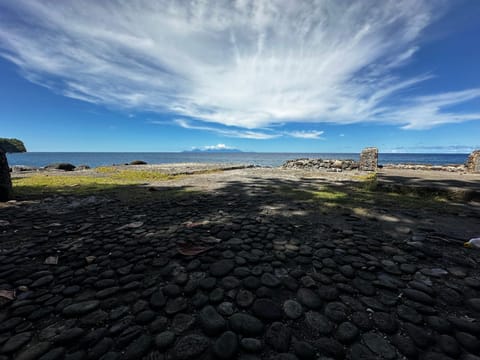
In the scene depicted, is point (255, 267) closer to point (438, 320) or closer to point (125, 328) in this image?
point (125, 328)

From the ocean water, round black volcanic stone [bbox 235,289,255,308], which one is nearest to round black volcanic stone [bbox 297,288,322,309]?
round black volcanic stone [bbox 235,289,255,308]

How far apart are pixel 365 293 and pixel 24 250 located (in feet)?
15.2

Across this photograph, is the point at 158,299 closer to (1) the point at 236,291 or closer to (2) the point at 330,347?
(1) the point at 236,291

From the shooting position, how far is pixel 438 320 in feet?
5.86

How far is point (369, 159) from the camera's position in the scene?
1630 cm

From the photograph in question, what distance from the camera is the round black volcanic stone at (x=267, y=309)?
1.85 meters

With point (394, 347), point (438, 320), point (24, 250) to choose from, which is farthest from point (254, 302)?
point (24, 250)

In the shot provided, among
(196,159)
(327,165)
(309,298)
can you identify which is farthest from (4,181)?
(196,159)

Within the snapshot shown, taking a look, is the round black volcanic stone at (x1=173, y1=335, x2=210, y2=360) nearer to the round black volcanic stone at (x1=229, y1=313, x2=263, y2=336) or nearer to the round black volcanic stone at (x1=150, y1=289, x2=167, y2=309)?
the round black volcanic stone at (x1=229, y1=313, x2=263, y2=336)

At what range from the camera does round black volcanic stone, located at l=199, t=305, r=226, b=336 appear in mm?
1681

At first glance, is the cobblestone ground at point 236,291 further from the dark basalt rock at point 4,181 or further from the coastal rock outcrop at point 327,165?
→ the coastal rock outcrop at point 327,165

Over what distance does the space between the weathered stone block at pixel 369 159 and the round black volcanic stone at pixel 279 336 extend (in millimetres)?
17542

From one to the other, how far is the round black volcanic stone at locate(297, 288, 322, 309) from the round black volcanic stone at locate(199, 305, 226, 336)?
83 centimetres

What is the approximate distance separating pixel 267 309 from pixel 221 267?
0.84 m
